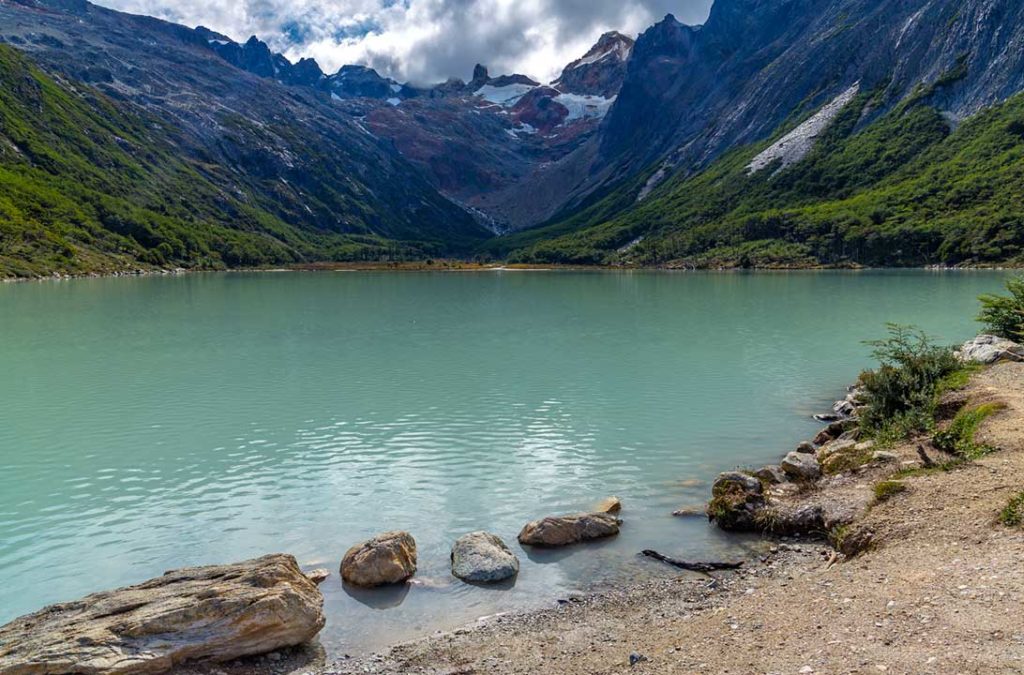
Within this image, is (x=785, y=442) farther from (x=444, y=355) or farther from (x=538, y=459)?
(x=444, y=355)

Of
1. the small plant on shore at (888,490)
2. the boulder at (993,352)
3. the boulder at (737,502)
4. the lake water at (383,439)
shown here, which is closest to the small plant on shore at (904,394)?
the lake water at (383,439)

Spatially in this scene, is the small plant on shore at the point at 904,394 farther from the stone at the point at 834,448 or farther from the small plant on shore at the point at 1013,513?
the small plant on shore at the point at 1013,513

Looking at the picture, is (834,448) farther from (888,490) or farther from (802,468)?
(888,490)

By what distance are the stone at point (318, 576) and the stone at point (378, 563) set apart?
349 mm

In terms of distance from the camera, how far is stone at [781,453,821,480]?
1938cm

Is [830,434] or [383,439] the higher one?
[830,434]

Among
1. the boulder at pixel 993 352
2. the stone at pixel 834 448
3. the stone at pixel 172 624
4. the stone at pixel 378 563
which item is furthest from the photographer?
the boulder at pixel 993 352

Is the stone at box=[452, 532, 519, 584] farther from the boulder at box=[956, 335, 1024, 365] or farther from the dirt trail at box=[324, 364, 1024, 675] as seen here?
the boulder at box=[956, 335, 1024, 365]

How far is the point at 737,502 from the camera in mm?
17078

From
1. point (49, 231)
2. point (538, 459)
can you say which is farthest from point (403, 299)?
point (49, 231)

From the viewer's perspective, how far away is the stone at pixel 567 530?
16625 mm

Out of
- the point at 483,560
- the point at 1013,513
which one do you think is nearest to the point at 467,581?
the point at 483,560

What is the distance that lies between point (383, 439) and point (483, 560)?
12.4 metres

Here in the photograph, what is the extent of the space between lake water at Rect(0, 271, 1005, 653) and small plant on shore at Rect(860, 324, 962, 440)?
3.29 meters
